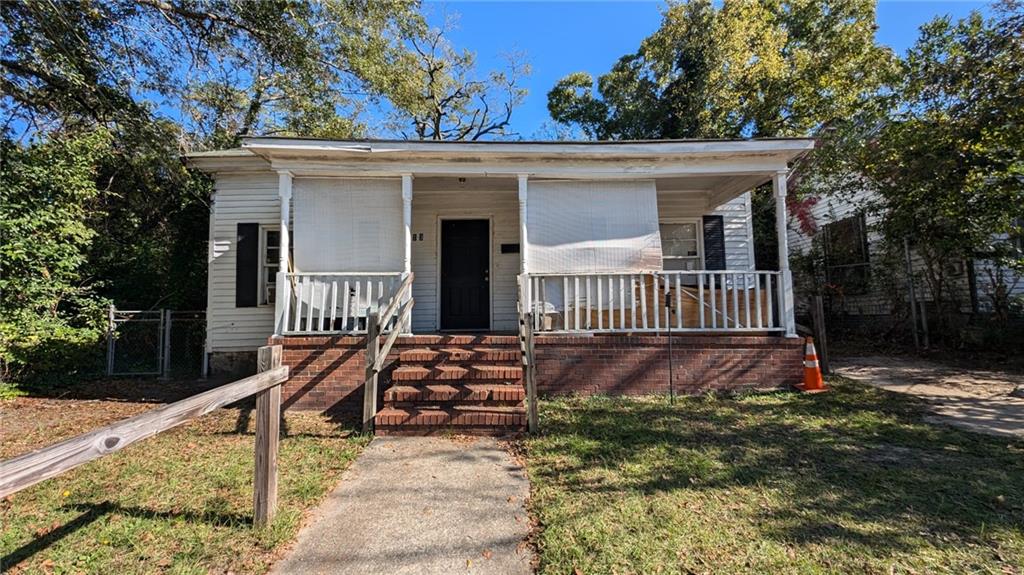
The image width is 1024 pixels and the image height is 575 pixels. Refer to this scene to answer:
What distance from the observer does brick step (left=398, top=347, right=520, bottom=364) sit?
5.23 metres

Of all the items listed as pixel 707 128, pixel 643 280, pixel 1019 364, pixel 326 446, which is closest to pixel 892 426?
pixel 643 280

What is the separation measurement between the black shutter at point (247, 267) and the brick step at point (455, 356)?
4.02 m

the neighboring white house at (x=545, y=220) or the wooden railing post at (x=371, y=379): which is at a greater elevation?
the neighboring white house at (x=545, y=220)

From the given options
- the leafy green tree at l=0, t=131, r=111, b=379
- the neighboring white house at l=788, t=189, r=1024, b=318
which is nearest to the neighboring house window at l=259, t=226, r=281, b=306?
the leafy green tree at l=0, t=131, r=111, b=379

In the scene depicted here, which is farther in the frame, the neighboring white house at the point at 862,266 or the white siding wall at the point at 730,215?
the neighboring white house at the point at 862,266

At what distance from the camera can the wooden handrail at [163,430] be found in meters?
1.47

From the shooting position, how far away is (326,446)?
4172 millimetres

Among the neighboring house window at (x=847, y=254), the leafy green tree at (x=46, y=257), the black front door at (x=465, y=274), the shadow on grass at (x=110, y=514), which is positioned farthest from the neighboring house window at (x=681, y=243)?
the leafy green tree at (x=46, y=257)

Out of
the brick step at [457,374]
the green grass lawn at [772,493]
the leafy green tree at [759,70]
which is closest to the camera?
the green grass lawn at [772,493]

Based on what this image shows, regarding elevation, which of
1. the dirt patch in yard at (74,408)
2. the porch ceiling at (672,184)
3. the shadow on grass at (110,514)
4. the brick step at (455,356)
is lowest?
the shadow on grass at (110,514)

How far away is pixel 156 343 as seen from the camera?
8617mm

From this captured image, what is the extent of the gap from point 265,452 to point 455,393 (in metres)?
2.19

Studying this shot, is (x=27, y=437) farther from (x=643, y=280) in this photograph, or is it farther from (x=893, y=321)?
(x=893, y=321)

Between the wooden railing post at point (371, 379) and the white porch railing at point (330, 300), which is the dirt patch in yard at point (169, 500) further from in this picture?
the white porch railing at point (330, 300)
